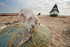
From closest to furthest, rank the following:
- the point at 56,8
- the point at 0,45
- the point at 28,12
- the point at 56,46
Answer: the point at 28,12 < the point at 0,45 < the point at 56,46 < the point at 56,8

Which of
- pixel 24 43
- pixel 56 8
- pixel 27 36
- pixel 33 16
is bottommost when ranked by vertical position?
pixel 24 43

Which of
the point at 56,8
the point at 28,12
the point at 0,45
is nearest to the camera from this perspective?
the point at 28,12

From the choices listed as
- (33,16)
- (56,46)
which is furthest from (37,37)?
(56,46)

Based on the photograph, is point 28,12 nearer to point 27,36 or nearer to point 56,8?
point 27,36

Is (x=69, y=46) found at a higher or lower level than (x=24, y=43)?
lower

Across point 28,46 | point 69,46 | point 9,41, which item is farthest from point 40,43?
point 69,46

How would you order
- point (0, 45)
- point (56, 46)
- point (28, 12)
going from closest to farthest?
point (28, 12) → point (0, 45) → point (56, 46)

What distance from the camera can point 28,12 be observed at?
2.50 feet

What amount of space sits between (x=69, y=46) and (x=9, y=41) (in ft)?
5.62

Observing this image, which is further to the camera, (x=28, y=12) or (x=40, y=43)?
(x=40, y=43)

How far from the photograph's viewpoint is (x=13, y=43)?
81cm

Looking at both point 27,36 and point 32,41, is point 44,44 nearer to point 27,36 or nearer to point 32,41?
point 32,41

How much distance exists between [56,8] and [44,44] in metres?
5.75

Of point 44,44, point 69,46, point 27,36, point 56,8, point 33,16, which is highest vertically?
point 56,8
